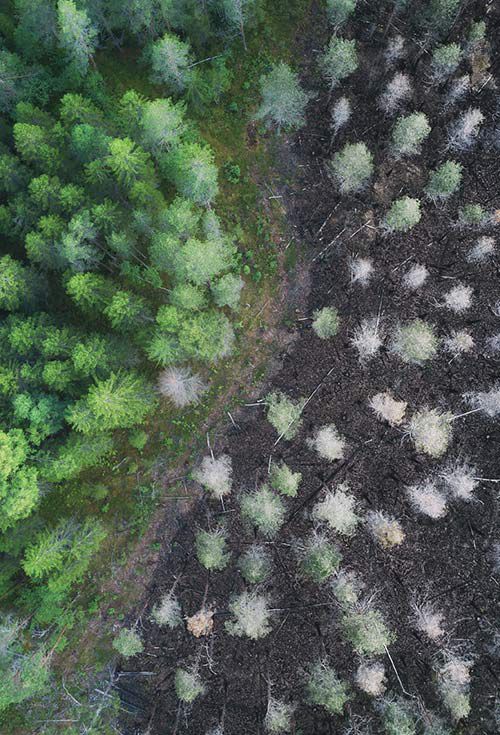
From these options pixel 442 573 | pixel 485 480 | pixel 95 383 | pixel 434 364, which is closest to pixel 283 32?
pixel 434 364

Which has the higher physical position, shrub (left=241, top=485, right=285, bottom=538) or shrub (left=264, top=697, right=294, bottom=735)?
shrub (left=241, top=485, right=285, bottom=538)

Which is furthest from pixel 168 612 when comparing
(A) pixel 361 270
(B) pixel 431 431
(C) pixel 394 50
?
(C) pixel 394 50

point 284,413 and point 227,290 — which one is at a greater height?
point 227,290

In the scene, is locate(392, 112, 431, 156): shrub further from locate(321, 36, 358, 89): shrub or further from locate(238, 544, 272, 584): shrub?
locate(238, 544, 272, 584): shrub

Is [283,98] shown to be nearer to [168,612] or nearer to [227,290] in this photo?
[227,290]

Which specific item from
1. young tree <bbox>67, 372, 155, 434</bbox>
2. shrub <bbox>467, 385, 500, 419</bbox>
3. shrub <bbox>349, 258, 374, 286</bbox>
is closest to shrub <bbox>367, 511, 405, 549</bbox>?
shrub <bbox>467, 385, 500, 419</bbox>

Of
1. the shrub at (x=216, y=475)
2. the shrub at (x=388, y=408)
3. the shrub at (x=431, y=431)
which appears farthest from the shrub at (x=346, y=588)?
the shrub at (x=388, y=408)
